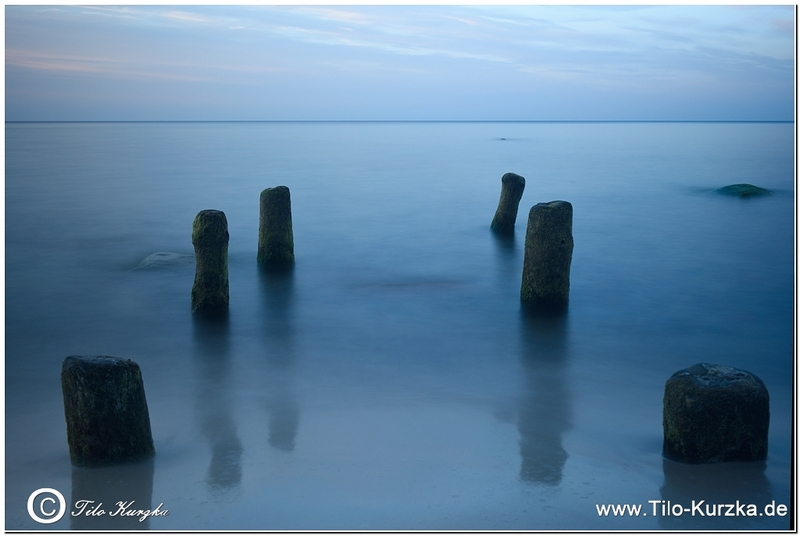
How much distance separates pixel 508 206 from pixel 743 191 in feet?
A: 29.2

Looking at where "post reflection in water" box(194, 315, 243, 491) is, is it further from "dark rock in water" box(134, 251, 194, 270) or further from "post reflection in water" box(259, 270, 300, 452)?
"dark rock in water" box(134, 251, 194, 270)

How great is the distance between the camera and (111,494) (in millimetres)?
4641

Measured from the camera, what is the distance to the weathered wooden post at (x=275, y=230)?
10.6m

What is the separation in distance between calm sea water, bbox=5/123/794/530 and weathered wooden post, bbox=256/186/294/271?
323 millimetres

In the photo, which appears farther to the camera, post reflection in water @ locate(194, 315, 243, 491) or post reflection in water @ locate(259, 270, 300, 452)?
post reflection in water @ locate(259, 270, 300, 452)

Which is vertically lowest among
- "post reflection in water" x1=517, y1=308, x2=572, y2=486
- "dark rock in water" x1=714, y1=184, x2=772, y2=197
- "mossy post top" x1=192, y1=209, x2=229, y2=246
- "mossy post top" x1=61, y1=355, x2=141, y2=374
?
"post reflection in water" x1=517, y1=308, x2=572, y2=486

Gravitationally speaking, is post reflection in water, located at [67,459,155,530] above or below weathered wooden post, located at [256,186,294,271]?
below

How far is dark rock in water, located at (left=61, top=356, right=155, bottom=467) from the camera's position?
457 cm

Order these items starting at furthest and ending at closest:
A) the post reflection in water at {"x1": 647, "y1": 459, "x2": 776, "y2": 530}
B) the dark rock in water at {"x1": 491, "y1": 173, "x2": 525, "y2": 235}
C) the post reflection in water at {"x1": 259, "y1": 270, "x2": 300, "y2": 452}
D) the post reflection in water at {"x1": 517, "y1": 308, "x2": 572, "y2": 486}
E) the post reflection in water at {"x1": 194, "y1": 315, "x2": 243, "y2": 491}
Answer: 1. the dark rock in water at {"x1": 491, "y1": 173, "x2": 525, "y2": 235}
2. the post reflection in water at {"x1": 259, "y1": 270, "x2": 300, "y2": 452}
3. the post reflection in water at {"x1": 517, "y1": 308, "x2": 572, "y2": 486}
4. the post reflection in water at {"x1": 194, "y1": 315, "x2": 243, "y2": 491}
5. the post reflection in water at {"x1": 647, "y1": 459, "x2": 776, "y2": 530}

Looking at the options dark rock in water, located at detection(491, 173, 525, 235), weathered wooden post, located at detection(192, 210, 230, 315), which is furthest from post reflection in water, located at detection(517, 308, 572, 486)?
dark rock in water, located at detection(491, 173, 525, 235)

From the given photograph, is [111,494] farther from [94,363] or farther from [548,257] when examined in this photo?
[548,257]

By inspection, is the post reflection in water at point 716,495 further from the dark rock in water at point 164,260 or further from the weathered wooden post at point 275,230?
the dark rock in water at point 164,260

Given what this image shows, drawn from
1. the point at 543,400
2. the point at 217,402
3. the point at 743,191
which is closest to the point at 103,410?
the point at 217,402

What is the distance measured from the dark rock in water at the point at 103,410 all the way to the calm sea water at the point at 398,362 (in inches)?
5.2
